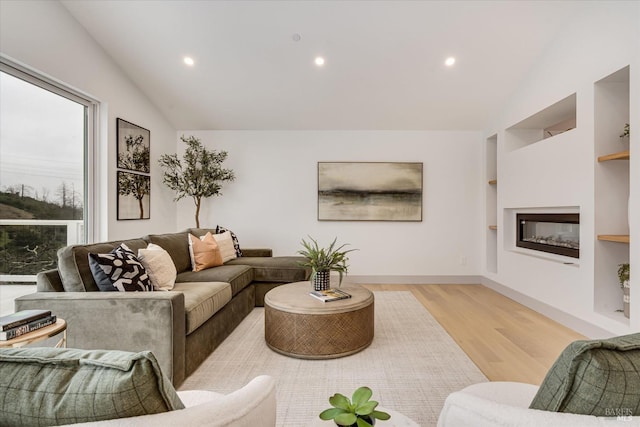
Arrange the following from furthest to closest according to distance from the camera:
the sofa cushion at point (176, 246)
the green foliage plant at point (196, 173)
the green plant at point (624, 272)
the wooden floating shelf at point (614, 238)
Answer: the green foliage plant at point (196, 173) < the sofa cushion at point (176, 246) < the green plant at point (624, 272) < the wooden floating shelf at point (614, 238)

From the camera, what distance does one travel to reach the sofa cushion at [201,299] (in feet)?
7.27

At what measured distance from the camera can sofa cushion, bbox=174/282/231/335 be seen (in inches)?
87.3

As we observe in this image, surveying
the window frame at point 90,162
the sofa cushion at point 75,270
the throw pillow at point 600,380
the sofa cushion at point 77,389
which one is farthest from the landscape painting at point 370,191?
the sofa cushion at point 77,389

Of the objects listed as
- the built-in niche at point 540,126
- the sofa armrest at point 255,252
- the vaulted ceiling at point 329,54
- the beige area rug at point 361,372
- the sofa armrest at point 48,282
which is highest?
the vaulted ceiling at point 329,54

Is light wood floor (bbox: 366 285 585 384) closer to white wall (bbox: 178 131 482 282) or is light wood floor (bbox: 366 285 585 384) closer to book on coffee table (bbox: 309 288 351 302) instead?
white wall (bbox: 178 131 482 282)

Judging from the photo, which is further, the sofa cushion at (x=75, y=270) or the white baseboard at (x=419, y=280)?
the white baseboard at (x=419, y=280)

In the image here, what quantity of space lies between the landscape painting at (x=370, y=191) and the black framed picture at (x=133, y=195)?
2422 mm

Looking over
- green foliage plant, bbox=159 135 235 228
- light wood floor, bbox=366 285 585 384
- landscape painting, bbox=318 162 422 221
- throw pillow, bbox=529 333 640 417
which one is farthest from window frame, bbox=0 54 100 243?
throw pillow, bbox=529 333 640 417

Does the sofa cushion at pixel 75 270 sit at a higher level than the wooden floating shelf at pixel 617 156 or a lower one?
lower

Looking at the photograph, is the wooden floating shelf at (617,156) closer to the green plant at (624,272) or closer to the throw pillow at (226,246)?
the green plant at (624,272)

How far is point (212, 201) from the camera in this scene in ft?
16.7

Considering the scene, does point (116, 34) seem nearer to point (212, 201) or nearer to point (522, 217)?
point (212, 201)

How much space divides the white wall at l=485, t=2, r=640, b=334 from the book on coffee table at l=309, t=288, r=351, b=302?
86.1 inches

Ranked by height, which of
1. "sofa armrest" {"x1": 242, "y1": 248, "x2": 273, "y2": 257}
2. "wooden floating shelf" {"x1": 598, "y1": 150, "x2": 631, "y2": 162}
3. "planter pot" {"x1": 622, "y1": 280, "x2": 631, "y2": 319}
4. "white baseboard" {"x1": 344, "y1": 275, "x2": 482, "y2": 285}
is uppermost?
"wooden floating shelf" {"x1": 598, "y1": 150, "x2": 631, "y2": 162}
